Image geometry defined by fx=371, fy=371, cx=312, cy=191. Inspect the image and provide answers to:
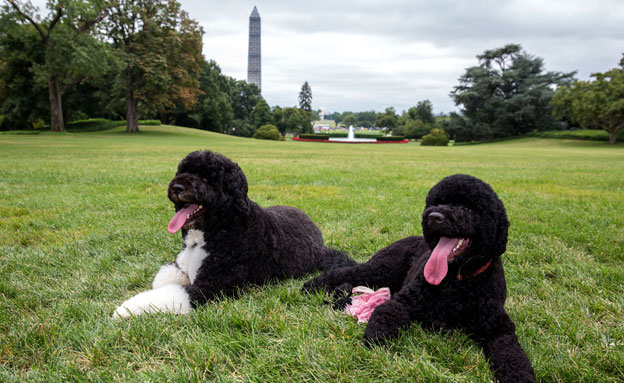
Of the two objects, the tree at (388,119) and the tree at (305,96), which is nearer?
the tree at (388,119)

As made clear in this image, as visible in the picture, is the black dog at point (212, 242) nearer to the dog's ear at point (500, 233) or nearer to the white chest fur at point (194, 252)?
the white chest fur at point (194, 252)

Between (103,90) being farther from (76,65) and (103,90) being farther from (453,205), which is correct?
(453,205)

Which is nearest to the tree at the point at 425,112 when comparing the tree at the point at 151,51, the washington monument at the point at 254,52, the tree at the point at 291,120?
the tree at the point at 291,120

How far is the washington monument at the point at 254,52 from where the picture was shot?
487ft

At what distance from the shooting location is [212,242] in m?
2.83

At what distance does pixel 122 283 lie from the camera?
316cm

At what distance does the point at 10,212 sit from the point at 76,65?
27519 millimetres

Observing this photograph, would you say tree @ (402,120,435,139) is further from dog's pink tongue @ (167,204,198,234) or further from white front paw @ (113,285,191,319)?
white front paw @ (113,285,191,319)

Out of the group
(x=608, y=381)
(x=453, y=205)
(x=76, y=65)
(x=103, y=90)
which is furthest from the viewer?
(x=103, y=90)

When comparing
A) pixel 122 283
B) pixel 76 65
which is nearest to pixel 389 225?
pixel 122 283

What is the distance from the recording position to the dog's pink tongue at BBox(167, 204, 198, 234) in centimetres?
265

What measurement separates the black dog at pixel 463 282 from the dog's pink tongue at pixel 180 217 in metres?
1.48

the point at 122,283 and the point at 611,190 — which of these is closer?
the point at 122,283

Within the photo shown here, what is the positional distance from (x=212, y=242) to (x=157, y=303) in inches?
22.1
